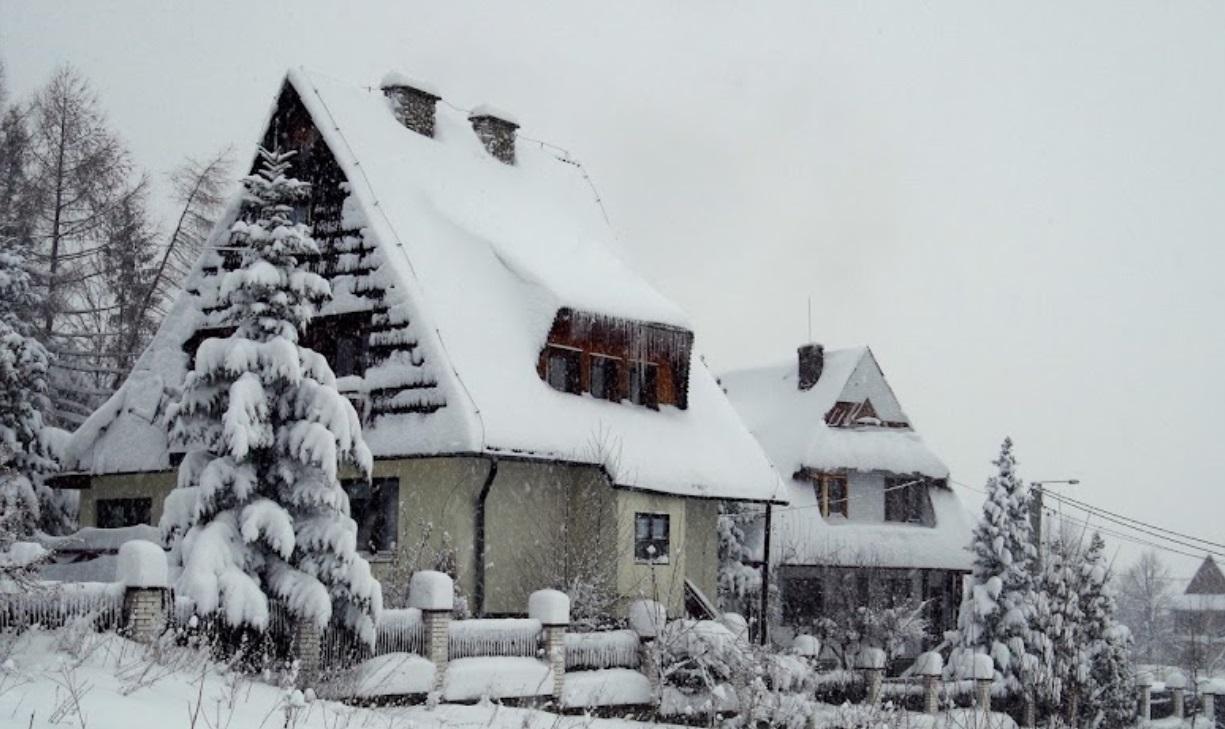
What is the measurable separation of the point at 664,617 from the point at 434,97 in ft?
44.2

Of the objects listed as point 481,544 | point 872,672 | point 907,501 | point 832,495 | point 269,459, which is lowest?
point 872,672

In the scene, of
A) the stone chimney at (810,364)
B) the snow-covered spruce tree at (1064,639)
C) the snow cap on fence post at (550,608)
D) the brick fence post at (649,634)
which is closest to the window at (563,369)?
the brick fence post at (649,634)

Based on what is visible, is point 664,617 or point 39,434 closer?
point 664,617

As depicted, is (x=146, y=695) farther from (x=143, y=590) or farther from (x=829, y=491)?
(x=829, y=491)

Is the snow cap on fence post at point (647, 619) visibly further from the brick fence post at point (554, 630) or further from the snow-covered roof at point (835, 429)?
the snow-covered roof at point (835, 429)

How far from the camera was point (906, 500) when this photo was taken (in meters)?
43.0

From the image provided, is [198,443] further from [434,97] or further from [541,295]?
[434,97]

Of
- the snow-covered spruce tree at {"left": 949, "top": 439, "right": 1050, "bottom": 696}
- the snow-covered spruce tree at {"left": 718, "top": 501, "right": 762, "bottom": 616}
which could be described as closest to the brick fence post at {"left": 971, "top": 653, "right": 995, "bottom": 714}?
the snow-covered spruce tree at {"left": 949, "top": 439, "right": 1050, "bottom": 696}

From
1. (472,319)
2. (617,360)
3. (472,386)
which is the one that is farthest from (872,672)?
(472,319)

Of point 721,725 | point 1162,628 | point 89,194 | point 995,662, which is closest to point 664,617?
point 721,725

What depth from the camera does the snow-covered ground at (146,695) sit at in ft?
36.6

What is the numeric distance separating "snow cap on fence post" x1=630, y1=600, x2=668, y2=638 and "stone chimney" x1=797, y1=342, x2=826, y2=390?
23.4m

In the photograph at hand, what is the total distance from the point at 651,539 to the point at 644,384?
140 inches

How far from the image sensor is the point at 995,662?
1401 inches
